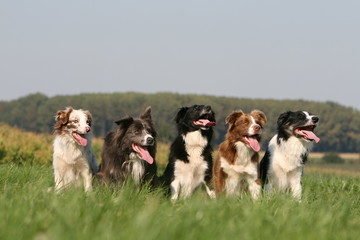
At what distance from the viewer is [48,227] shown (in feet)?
15.5

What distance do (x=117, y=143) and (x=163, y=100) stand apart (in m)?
58.5

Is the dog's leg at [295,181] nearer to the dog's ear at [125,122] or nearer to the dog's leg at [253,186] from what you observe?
the dog's leg at [253,186]

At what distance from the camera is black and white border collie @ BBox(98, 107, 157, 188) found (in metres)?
8.31

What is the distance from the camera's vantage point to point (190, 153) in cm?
885

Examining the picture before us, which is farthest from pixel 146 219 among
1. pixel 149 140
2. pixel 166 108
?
pixel 166 108

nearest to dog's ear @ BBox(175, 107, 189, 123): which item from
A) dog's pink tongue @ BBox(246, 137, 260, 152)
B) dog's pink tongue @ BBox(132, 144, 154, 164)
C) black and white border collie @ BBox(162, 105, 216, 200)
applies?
black and white border collie @ BBox(162, 105, 216, 200)

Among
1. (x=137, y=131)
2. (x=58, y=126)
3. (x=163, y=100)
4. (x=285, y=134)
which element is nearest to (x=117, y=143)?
(x=137, y=131)

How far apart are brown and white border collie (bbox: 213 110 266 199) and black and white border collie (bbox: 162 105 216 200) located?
26 cm

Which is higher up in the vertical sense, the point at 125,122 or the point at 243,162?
the point at 125,122

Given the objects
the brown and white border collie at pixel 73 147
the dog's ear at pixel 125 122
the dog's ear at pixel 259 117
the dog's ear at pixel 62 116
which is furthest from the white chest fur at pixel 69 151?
the dog's ear at pixel 259 117

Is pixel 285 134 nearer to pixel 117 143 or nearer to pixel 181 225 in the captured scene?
pixel 117 143

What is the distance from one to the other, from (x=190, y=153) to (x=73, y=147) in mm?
1907

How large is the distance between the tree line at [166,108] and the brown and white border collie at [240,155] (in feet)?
178

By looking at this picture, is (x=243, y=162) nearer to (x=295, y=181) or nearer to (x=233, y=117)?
(x=233, y=117)
